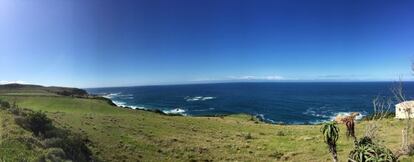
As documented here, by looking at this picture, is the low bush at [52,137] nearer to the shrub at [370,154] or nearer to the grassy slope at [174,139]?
the grassy slope at [174,139]

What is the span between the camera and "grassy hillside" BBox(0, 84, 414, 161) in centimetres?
3700

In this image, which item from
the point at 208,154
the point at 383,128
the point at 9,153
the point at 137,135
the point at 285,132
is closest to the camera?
the point at 9,153

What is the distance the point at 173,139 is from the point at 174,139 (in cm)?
27

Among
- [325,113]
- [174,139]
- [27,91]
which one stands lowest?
[325,113]

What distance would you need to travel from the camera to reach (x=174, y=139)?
47344 millimetres

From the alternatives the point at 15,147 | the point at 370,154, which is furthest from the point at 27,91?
the point at 370,154

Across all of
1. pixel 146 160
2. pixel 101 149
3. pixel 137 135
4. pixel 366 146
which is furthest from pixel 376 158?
pixel 137 135

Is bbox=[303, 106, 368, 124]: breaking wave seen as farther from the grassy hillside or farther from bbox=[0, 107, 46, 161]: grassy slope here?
bbox=[0, 107, 46, 161]: grassy slope

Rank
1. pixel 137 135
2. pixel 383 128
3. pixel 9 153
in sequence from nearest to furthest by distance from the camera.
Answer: pixel 9 153 → pixel 137 135 → pixel 383 128

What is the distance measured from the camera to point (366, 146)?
2484 centimetres

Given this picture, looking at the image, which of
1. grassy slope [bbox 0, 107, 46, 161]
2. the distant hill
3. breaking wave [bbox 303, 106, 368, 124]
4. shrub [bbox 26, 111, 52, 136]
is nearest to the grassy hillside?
grassy slope [bbox 0, 107, 46, 161]

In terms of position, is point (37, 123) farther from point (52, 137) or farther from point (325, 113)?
point (325, 113)

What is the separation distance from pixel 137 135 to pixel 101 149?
12022 millimetres

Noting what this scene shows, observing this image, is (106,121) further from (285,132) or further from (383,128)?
(383,128)
